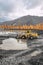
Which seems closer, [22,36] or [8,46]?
[8,46]

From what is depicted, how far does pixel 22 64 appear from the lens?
858 inches

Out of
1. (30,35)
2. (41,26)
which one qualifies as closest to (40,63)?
(30,35)

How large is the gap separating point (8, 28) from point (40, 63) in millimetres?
99715

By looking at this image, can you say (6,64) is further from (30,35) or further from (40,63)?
(30,35)

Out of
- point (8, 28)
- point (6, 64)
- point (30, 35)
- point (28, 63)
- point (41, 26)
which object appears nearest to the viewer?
point (6, 64)

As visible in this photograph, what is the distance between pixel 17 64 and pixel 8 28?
100 meters

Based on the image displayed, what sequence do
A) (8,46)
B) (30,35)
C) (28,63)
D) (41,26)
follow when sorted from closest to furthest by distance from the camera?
(28,63)
(8,46)
(30,35)
(41,26)

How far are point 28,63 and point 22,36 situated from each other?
38.3m

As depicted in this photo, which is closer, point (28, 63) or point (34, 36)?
point (28, 63)

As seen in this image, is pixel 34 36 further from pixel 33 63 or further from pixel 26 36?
pixel 33 63

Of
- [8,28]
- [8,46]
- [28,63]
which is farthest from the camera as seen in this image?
[8,28]

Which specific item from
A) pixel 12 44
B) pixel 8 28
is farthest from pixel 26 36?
pixel 8 28

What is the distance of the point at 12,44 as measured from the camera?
3781 centimetres

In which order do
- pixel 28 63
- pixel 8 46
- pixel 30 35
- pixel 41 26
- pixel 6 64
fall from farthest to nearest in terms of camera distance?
pixel 41 26 → pixel 30 35 → pixel 8 46 → pixel 28 63 → pixel 6 64
